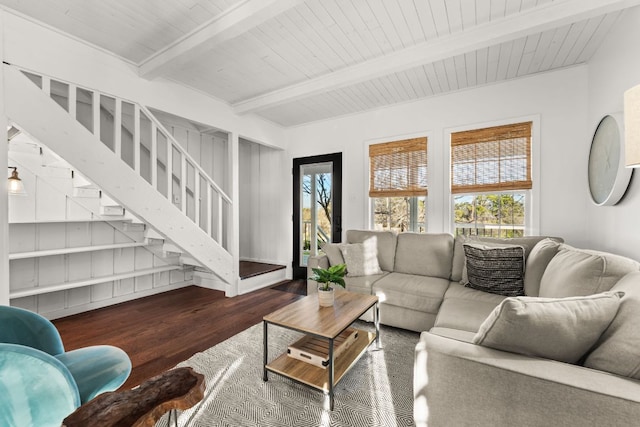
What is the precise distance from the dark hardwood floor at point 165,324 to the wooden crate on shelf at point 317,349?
38.3 inches

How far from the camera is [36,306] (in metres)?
2.96

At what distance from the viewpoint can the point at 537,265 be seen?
229cm

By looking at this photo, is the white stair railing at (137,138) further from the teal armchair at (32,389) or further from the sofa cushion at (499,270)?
the sofa cushion at (499,270)

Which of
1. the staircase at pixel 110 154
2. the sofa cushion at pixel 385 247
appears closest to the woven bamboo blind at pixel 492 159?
the sofa cushion at pixel 385 247

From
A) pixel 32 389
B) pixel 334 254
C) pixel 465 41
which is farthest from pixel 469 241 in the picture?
pixel 32 389

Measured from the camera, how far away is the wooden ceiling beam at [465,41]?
1.97m

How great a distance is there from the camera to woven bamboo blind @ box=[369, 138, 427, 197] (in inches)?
147

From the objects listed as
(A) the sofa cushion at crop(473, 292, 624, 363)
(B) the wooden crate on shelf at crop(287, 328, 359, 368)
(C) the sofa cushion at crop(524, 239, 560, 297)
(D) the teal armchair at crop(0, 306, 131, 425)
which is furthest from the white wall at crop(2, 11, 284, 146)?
(C) the sofa cushion at crop(524, 239, 560, 297)

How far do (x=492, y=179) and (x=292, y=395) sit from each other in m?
3.10

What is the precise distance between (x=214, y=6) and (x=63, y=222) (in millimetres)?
2903

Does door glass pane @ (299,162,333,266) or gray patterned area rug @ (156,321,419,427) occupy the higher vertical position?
door glass pane @ (299,162,333,266)

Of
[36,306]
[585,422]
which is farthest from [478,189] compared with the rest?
[36,306]

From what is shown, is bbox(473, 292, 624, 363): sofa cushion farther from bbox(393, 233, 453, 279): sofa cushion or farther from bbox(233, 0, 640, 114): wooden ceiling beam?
bbox(233, 0, 640, 114): wooden ceiling beam

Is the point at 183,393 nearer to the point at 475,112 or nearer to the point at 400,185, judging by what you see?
the point at 400,185
